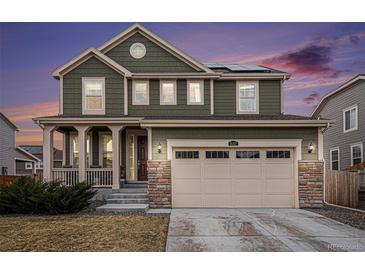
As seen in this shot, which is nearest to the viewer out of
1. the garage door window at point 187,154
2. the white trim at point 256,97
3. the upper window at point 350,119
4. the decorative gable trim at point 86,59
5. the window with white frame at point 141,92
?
the garage door window at point 187,154

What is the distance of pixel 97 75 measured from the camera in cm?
1436

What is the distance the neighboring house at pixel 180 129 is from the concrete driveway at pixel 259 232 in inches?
60.7

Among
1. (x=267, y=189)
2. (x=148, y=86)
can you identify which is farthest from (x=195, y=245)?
(x=148, y=86)

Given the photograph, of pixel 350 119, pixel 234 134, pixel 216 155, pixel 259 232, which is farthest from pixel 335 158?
pixel 259 232

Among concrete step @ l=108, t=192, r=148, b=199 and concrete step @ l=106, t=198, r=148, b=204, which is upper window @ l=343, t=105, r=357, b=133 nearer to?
concrete step @ l=108, t=192, r=148, b=199

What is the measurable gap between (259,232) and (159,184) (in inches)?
197

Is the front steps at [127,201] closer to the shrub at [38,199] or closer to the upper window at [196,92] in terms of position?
the shrub at [38,199]

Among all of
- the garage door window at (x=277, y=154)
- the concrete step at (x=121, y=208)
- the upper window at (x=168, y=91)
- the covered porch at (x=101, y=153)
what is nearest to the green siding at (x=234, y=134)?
the garage door window at (x=277, y=154)

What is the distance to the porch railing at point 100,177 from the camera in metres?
13.3

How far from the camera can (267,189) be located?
12273 mm

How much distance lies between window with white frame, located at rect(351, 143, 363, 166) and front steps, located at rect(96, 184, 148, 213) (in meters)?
10.7

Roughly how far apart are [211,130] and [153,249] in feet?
21.6

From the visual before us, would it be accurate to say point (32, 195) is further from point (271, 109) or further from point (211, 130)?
point (271, 109)

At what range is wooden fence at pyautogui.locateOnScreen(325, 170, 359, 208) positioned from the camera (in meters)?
12.4
